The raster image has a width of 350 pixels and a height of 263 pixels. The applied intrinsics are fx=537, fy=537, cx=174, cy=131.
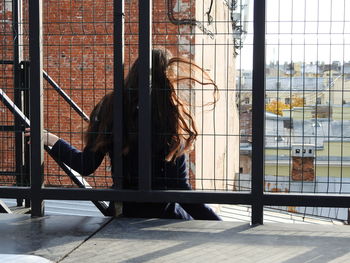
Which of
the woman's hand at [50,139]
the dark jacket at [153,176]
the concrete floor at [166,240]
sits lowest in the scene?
the concrete floor at [166,240]

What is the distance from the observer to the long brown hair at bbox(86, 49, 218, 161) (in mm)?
3826

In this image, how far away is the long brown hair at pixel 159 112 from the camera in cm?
383

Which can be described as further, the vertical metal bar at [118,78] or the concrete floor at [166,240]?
the vertical metal bar at [118,78]

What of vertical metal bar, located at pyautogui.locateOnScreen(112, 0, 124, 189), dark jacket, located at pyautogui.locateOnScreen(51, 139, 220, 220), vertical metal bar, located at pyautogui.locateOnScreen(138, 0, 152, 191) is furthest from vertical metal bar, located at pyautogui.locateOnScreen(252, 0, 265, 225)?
vertical metal bar, located at pyautogui.locateOnScreen(112, 0, 124, 189)

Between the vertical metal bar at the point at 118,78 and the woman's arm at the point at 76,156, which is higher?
the vertical metal bar at the point at 118,78

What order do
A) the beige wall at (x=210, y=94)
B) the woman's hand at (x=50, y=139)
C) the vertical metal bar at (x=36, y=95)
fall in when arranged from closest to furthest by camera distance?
1. the vertical metal bar at (x=36, y=95)
2. the woman's hand at (x=50, y=139)
3. the beige wall at (x=210, y=94)

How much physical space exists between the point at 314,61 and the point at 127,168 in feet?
4.99

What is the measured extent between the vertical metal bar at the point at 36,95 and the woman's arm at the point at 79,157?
128 mm

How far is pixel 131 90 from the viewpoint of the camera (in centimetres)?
386

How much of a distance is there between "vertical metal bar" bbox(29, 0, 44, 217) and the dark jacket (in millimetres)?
145

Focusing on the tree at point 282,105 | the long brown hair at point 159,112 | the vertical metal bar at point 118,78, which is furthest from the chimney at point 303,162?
the vertical metal bar at point 118,78

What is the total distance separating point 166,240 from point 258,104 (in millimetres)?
1105

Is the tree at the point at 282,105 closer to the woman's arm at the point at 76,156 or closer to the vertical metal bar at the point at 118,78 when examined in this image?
the vertical metal bar at the point at 118,78

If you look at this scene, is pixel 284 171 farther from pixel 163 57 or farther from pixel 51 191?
pixel 51 191
